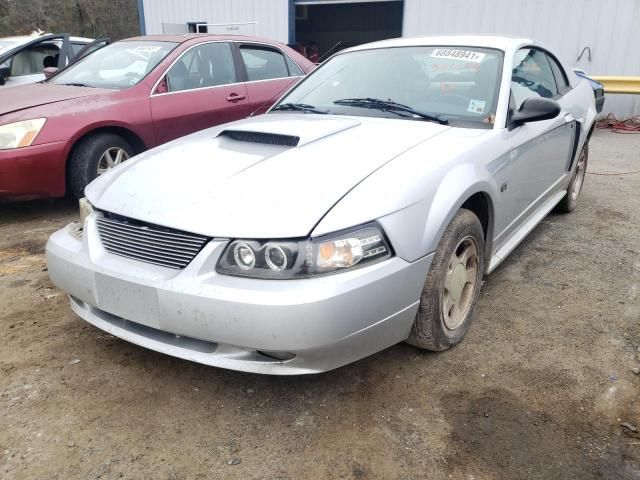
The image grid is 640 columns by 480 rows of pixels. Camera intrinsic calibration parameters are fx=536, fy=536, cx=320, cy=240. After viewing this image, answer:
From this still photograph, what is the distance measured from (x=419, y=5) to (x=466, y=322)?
1083cm

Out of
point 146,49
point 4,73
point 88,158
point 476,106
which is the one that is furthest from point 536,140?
point 4,73

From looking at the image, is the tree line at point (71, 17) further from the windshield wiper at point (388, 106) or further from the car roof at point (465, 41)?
the windshield wiper at point (388, 106)

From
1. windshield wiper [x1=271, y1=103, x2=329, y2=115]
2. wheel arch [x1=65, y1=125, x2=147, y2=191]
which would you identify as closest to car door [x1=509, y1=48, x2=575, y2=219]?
windshield wiper [x1=271, y1=103, x2=329, y2=115]

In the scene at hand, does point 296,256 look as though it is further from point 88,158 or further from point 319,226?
point 88,158

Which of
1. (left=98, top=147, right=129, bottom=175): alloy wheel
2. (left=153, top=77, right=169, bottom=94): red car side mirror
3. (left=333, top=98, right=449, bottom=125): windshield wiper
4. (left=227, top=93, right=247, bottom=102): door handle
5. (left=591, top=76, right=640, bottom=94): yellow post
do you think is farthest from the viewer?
(left=591, top=76, right=640, bottom=94): yellow post

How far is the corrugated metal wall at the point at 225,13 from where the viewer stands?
45.6 feet

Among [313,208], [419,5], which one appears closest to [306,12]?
[419,5]

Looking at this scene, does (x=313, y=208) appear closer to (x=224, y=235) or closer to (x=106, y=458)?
(x=224, y=235)

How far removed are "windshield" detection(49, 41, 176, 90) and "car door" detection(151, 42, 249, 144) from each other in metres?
0.23

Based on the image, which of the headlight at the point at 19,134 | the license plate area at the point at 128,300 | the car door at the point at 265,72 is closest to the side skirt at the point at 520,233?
the license plate area at the point at 128,300

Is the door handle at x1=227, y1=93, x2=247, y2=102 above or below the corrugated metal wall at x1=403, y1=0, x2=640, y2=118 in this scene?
below

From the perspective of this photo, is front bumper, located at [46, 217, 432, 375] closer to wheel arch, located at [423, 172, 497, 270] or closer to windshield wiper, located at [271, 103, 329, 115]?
wheel arch, located at [423, 172, 497, 270]

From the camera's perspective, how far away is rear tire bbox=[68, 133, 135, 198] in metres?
4.45

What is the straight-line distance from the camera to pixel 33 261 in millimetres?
3766
